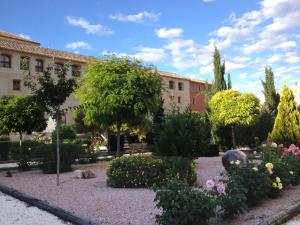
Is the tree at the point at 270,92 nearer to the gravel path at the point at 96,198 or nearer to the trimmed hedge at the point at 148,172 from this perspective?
the gravel path at the point at 96,198

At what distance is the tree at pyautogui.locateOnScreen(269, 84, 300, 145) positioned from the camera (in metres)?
14.5

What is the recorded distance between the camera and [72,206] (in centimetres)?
831

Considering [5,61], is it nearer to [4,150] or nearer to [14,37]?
[14,37]

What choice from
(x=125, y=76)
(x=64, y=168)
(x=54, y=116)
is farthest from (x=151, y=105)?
(x=54, y=116)

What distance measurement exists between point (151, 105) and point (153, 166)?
7.57 metres

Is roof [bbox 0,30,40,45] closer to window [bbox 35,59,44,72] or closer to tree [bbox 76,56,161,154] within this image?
window [bbox 35,59,44,72]

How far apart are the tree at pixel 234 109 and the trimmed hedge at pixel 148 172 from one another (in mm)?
15068

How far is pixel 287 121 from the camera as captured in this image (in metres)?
14.7

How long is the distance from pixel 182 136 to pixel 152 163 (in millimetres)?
1493

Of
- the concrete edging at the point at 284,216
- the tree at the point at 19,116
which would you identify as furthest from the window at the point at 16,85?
the concrete edging at the point at 284,216

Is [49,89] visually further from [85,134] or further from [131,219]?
[85,134]

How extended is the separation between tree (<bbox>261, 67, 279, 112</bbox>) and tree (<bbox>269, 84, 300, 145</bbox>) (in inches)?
678

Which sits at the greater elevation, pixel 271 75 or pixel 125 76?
pixel 271 75

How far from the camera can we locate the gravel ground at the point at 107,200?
6.97 m
